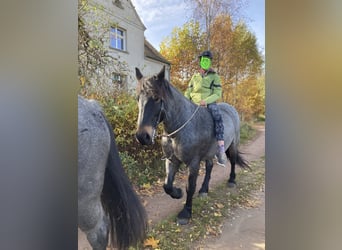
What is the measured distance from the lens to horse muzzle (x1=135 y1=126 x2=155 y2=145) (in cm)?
113

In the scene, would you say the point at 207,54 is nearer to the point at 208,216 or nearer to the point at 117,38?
the point at 117,38

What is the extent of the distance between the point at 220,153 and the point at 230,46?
463 millimetres

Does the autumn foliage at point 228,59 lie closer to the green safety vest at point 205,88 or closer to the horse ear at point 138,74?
the green safety vest at point 205,88

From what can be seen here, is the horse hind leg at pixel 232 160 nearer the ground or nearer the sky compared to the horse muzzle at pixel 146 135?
nearer the ground

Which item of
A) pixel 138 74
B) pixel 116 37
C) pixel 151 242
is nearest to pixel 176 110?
pixel 138 74

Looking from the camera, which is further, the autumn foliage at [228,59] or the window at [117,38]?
the window at [117,38]

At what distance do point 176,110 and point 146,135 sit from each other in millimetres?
175

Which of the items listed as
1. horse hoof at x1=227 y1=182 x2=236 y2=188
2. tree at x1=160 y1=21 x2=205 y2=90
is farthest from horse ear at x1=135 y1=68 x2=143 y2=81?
horse hoof at x1=227 y1=182 x2=236 y2=188

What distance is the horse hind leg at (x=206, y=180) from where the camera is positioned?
117cm

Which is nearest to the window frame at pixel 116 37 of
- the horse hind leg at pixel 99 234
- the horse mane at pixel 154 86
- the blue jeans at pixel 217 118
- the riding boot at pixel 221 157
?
the horse mane at pixel 154 86

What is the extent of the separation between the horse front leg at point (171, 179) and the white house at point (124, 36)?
39cm

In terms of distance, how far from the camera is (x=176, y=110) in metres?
1.18

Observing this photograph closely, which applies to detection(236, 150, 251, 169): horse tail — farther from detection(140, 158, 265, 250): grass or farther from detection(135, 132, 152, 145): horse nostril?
detection(135, 132, 152, 145): horse nostril
